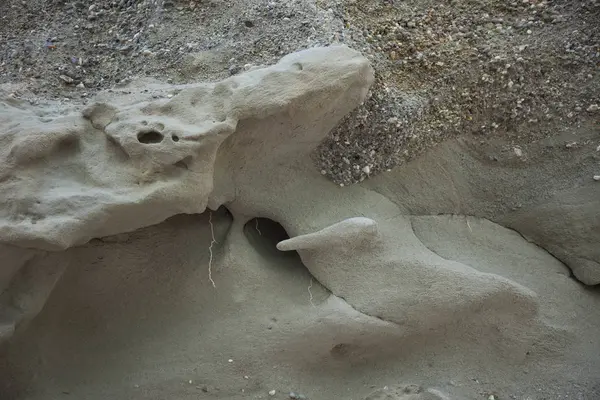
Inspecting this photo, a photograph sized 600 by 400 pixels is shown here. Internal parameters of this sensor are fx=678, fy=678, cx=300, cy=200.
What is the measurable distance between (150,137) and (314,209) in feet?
1.68

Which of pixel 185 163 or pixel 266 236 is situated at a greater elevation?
pixel 185 163

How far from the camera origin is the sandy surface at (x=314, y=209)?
164cm

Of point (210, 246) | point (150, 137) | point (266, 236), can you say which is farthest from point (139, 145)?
point (266, 236)

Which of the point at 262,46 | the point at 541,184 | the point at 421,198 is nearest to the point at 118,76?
the point at 262,46

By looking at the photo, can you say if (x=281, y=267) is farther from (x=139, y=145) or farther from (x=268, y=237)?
(x=139, y=145)

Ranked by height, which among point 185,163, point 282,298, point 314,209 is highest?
point 185,163

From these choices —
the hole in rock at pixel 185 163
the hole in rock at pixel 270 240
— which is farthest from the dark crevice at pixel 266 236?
the hole in rock at pixel 185 163

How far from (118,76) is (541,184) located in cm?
128

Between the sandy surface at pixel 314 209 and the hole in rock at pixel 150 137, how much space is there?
0.02 metres

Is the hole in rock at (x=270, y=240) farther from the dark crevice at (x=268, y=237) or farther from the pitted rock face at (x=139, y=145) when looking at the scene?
the pitted rock face at (x=139, y=145)

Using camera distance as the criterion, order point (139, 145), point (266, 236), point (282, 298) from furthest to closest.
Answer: point (266, 236) → point (282, 298) → point (139, 145)

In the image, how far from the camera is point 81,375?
5.92 feet

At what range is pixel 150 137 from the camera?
1.59 metres

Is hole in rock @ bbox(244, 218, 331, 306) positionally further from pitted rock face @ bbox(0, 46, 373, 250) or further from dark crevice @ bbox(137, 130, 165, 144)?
dark crevice @ bbox(137, 130, 165, 144)
